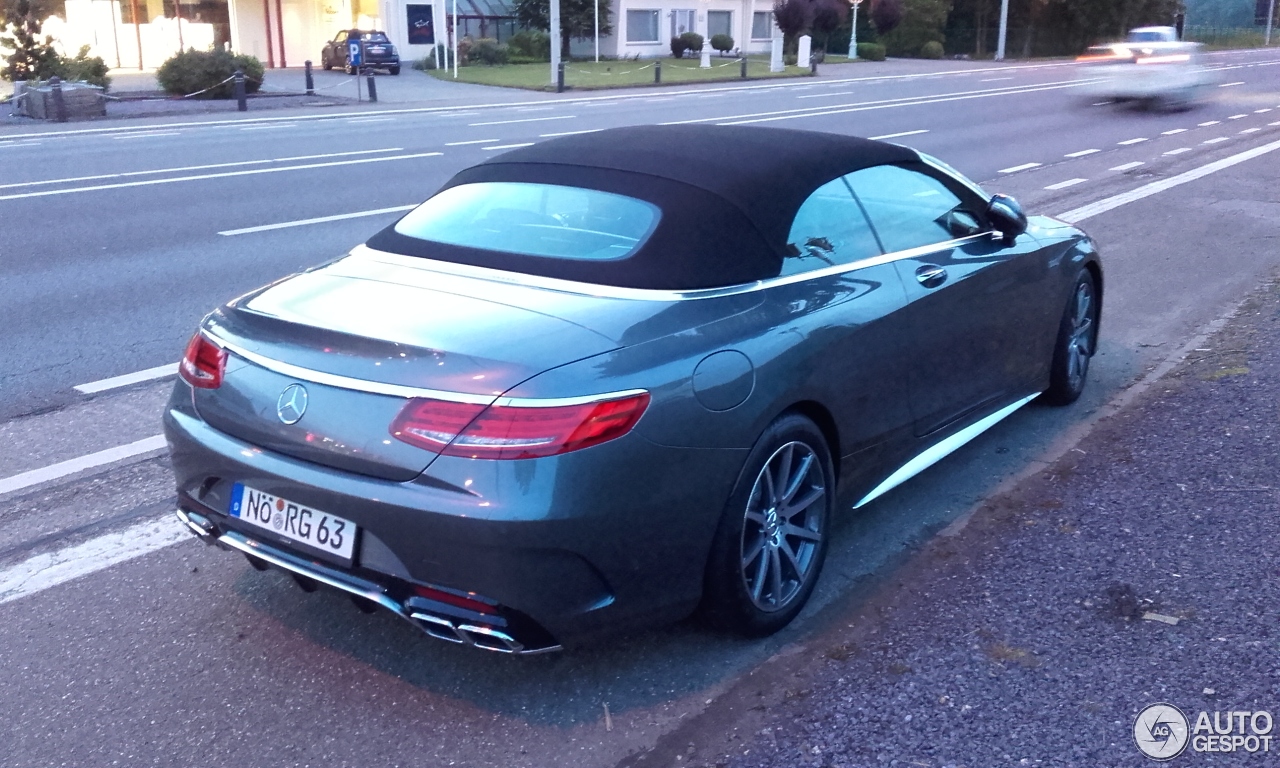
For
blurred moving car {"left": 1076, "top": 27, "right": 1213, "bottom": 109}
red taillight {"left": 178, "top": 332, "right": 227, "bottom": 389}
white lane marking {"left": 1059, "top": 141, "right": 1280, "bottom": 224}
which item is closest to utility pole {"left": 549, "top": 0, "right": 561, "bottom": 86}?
blurred moving car {"left": 1076, "top": 27, "right": 1213, "bottom": 109}

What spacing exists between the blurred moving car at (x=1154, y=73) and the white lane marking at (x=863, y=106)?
1.45 meters

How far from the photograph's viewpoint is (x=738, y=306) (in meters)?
3.60

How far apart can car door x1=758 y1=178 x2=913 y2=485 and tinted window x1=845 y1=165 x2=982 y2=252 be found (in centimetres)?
12

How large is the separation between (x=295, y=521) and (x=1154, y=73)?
24.0 metres

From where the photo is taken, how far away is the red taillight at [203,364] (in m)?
3.53

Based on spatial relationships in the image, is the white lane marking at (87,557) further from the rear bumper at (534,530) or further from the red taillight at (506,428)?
the red taillight at (506,428)

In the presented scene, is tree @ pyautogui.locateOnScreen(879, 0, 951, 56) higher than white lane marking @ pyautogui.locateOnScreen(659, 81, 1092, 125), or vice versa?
tree @ pyautogui.locateOnScreen(879, 0, 951, 56)

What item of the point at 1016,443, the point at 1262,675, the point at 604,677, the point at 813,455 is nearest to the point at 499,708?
the point at 604,677

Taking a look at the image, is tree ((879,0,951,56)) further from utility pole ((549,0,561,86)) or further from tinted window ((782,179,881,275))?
tinted window ((782,179,881,275))

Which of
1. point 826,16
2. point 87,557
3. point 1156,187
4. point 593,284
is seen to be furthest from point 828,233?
point 826,16

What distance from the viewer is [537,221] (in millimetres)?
4074

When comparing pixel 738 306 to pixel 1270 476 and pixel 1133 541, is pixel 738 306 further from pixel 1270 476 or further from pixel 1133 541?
pixel 1270 476

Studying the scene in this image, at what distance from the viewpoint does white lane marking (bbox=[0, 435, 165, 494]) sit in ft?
16.1

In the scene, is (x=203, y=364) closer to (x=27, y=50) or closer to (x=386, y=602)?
(x=386, y=602)
